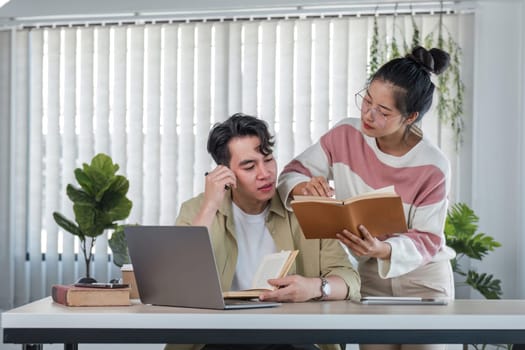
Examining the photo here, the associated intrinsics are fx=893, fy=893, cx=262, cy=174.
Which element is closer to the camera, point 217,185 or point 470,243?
point 217,185

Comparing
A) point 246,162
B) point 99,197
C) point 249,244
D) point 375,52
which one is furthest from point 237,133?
point 375,52

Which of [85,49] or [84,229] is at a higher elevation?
[85,49]

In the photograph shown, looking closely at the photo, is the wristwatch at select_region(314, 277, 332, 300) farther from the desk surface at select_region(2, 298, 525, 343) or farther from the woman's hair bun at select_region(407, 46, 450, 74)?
the woman's hair bun at select_region(407, 46, 450, 74)

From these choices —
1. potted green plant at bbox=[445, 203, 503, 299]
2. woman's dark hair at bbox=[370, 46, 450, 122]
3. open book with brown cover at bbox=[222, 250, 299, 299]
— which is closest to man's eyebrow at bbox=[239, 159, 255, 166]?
open book with brown cover at bbox=[222, 250, 299, 299]

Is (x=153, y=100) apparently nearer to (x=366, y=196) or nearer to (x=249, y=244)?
(x=249, y=244)

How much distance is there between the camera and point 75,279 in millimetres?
6328

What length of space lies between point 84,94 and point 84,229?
3.88ft

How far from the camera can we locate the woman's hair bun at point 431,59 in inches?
→ 116

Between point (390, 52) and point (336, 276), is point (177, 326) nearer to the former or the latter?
point (336, 276)

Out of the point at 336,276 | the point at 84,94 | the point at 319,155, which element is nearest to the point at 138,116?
the point at 84,94

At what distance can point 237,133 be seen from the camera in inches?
116

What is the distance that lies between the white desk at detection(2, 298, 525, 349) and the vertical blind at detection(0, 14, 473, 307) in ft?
13.0

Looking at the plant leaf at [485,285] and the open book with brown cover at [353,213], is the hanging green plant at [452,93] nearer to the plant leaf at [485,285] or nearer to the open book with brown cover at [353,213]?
the plant leaf at [485,285]

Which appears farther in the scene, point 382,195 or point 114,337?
point 382,195
